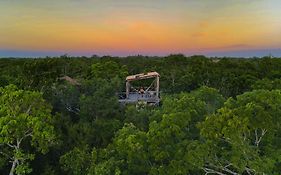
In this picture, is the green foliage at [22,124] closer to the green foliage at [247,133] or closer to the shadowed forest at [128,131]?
the shadowed forest at [128,131]

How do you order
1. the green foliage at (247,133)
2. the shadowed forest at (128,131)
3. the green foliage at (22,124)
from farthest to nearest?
the green foliage at (22,124), the shadowed forest at (128,131), the green foliage at (247,133)

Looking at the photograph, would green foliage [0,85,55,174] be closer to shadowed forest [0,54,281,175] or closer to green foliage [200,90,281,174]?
shadowed forest [0,54,281,175]

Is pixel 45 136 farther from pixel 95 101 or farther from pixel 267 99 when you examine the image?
pixel 267 99

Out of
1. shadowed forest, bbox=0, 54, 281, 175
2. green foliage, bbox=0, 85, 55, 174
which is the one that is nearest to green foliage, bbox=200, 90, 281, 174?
shadowed forest, bbox=0, 54, 281, 175

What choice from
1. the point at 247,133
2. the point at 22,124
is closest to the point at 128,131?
the point at 22,124

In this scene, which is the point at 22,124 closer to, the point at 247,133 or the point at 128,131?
the point at 128,131

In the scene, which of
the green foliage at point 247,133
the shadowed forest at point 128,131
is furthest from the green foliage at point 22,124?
the green foliage at point 247,133

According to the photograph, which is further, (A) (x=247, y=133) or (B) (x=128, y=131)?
(B) (x=128, y=131)

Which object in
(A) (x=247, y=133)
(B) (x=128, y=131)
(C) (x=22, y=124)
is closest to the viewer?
(A) (x=247, y=133)
